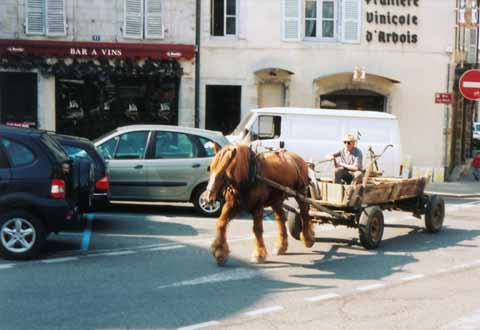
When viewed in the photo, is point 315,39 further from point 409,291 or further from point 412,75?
point 409,291

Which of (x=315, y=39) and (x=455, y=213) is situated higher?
(x=315, y=39)

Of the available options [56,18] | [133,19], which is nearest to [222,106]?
[133,19]

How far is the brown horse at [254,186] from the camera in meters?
9.48

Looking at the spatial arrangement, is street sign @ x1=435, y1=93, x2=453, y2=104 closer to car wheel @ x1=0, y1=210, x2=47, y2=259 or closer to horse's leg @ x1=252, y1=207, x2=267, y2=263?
horse's leg @ x1=252, y1=207, x2=267, y2=263

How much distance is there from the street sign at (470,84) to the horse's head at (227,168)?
13.2 meters

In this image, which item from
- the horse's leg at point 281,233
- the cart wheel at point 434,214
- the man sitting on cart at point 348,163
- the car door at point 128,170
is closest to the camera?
the horse's leg at point 281,233

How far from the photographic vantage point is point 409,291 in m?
8.84

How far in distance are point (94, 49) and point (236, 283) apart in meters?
15.8

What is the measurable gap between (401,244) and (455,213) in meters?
5.21

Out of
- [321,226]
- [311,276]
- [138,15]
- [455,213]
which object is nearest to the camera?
[311,276]

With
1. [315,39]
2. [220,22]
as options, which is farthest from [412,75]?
[220,22]

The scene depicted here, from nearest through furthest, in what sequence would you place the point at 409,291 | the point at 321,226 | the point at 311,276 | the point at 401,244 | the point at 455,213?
the point at 409,291 → the point at 311,276 → the point at 401,244 → the point at 321,226 → the point at 455,213

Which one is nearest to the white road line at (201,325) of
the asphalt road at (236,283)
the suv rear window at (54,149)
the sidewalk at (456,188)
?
the asphalt road at (236,283)

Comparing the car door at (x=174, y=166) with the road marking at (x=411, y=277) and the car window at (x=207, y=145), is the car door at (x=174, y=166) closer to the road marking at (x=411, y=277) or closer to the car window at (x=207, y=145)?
the car window at (x=207, y=145)
